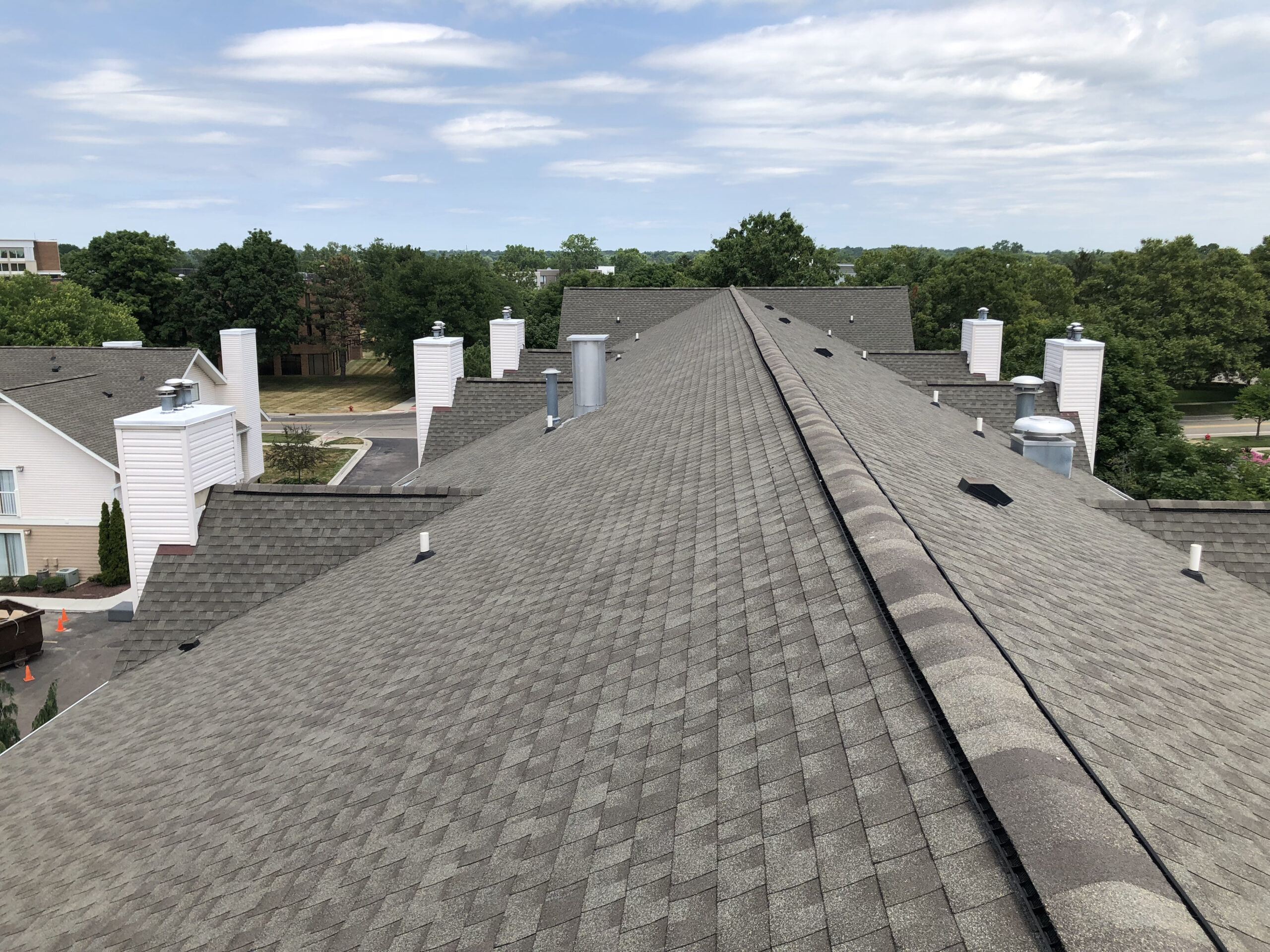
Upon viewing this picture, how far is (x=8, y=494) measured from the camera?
29.9m

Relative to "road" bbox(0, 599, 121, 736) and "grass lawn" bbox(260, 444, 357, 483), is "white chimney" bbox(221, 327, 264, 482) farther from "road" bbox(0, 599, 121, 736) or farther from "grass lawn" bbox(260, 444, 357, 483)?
"road" bbox(0, 599, 121, 736)

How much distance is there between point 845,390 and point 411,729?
9.16 m

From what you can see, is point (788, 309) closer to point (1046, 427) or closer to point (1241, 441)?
point (1046, 427)

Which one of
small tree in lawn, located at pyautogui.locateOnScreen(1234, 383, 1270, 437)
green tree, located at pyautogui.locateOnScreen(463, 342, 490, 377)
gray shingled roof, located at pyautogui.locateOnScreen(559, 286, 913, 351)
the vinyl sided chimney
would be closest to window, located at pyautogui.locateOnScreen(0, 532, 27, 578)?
gray shingled roof, located at pyautogui.locateOnScreen(559, 286, 913, 351)

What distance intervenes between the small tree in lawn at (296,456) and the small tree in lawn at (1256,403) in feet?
158

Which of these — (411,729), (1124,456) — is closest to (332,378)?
(1124,456)

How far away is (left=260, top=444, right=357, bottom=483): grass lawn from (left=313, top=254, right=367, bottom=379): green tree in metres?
33.2

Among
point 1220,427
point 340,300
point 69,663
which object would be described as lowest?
point 69,663

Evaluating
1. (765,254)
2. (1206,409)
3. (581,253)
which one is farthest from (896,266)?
(581,253)

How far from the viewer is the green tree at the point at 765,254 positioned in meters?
63.8

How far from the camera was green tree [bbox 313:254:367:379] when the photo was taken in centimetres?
7962

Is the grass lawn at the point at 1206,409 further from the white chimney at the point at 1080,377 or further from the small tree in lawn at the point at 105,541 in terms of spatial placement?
the small tree in lawn at the point at 105,541

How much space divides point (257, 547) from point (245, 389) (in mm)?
30059

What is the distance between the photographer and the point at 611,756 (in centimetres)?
446
